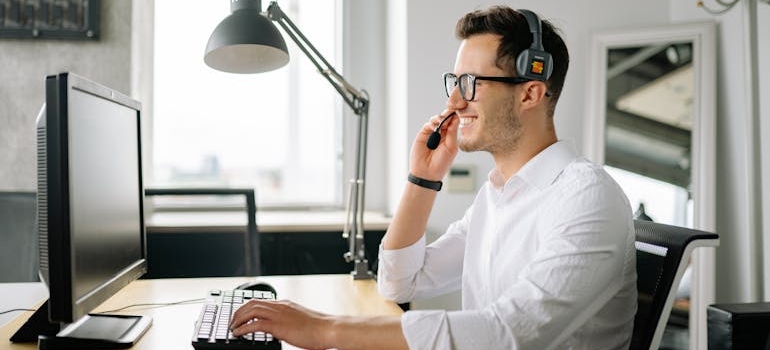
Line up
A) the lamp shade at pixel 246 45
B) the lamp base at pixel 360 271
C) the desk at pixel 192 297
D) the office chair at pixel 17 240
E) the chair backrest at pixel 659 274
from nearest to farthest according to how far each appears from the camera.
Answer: the chair backrest at pixel 659 274
the desk at pixel 192 297
the lamp shade at pixel 246 45
the lamp base at pixel 360 271
the office chair at pixel 17 240

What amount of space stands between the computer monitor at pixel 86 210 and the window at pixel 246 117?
5.06 ft

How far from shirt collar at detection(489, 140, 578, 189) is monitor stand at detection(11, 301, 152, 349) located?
72 centimetres

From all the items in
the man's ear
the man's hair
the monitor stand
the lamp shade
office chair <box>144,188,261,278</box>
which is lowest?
office chair <box>144,188,261,278</box>

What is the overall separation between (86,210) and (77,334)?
0.78 ft

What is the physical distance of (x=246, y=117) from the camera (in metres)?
2.78

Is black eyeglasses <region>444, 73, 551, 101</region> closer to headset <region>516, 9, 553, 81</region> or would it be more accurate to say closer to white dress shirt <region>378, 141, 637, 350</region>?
headset <region>516, 9, 553, 81</region>

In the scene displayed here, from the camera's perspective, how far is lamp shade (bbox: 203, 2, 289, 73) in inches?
58.1

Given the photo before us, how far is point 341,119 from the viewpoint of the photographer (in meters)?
2.84

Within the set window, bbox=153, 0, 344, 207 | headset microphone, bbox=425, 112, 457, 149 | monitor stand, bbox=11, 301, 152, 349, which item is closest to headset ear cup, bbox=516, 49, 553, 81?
headset microphone, bbox=425, 112, 457, 149

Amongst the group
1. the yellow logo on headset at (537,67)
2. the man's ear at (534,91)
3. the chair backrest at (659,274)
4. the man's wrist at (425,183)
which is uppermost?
the yellow logo on headset at (537,67)

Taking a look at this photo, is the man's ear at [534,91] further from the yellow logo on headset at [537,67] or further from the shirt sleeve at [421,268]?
the shirt sleeve at [421,268]

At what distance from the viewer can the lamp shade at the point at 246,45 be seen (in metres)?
1.48

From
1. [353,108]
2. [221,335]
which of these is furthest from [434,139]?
[221,335]

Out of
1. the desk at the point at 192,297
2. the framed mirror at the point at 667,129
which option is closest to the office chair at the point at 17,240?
the desk at the point at 192,297
